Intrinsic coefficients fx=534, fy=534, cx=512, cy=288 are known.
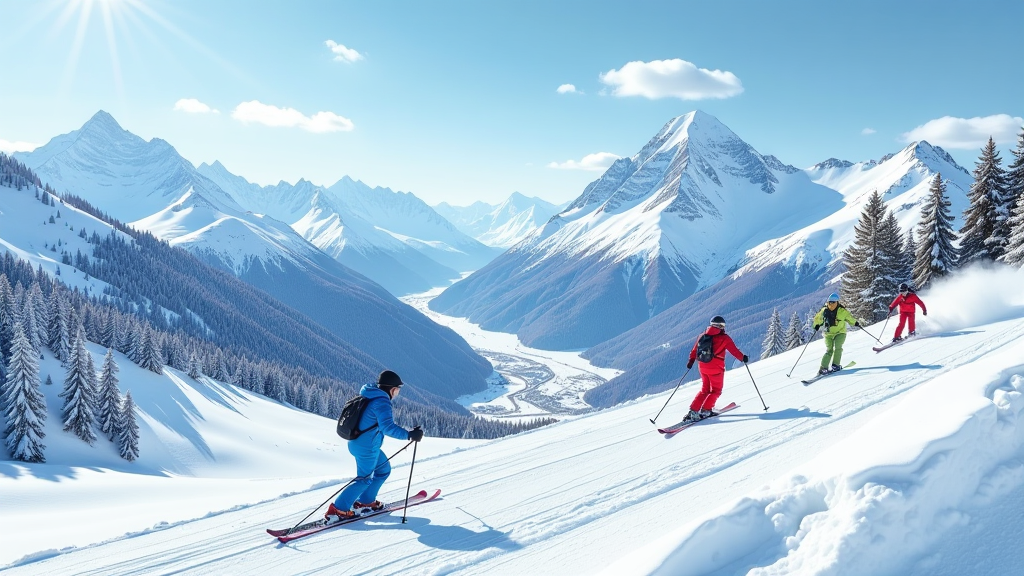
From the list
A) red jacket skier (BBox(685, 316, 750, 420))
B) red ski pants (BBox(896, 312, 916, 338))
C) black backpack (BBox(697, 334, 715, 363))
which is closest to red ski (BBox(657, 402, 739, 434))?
red jacket skier (BBox(685, 316, 750, 420))

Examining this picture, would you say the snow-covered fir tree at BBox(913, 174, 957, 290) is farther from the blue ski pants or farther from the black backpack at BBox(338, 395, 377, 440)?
the black backpack at BBox(338, 395, 377, 440)

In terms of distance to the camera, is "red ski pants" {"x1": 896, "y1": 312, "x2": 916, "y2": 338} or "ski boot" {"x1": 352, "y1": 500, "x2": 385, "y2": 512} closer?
"ski boot" {"x1": 352, "y1": 500, "x2": 385, "y2": 512}

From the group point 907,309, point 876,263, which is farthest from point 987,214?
point 907,309

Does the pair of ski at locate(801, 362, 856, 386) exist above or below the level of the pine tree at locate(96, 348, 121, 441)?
below

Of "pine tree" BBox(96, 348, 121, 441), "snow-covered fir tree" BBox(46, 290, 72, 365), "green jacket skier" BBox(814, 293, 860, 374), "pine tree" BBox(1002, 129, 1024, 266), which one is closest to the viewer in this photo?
"green jacket skier" BBox(814, 293, 860, 374)

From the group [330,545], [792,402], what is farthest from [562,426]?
[330,545]

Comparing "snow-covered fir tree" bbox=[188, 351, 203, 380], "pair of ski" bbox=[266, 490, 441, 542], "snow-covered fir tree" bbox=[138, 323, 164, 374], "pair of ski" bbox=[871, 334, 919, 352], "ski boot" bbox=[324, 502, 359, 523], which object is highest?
"snow-covered fir tree" bbox=[138, 323, 164, 374]

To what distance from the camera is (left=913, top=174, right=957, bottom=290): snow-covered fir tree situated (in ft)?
111

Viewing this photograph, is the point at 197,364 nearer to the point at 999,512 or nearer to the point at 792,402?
the point at 792,402

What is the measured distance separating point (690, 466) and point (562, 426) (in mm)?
7274

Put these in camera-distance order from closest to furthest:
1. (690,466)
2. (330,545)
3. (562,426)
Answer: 1. (330,545)
2. (690,466)
3. (562,426)

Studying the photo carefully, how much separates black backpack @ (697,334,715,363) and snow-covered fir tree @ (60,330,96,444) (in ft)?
130

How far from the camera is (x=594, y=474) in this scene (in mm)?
10141

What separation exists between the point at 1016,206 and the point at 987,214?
1636mm
